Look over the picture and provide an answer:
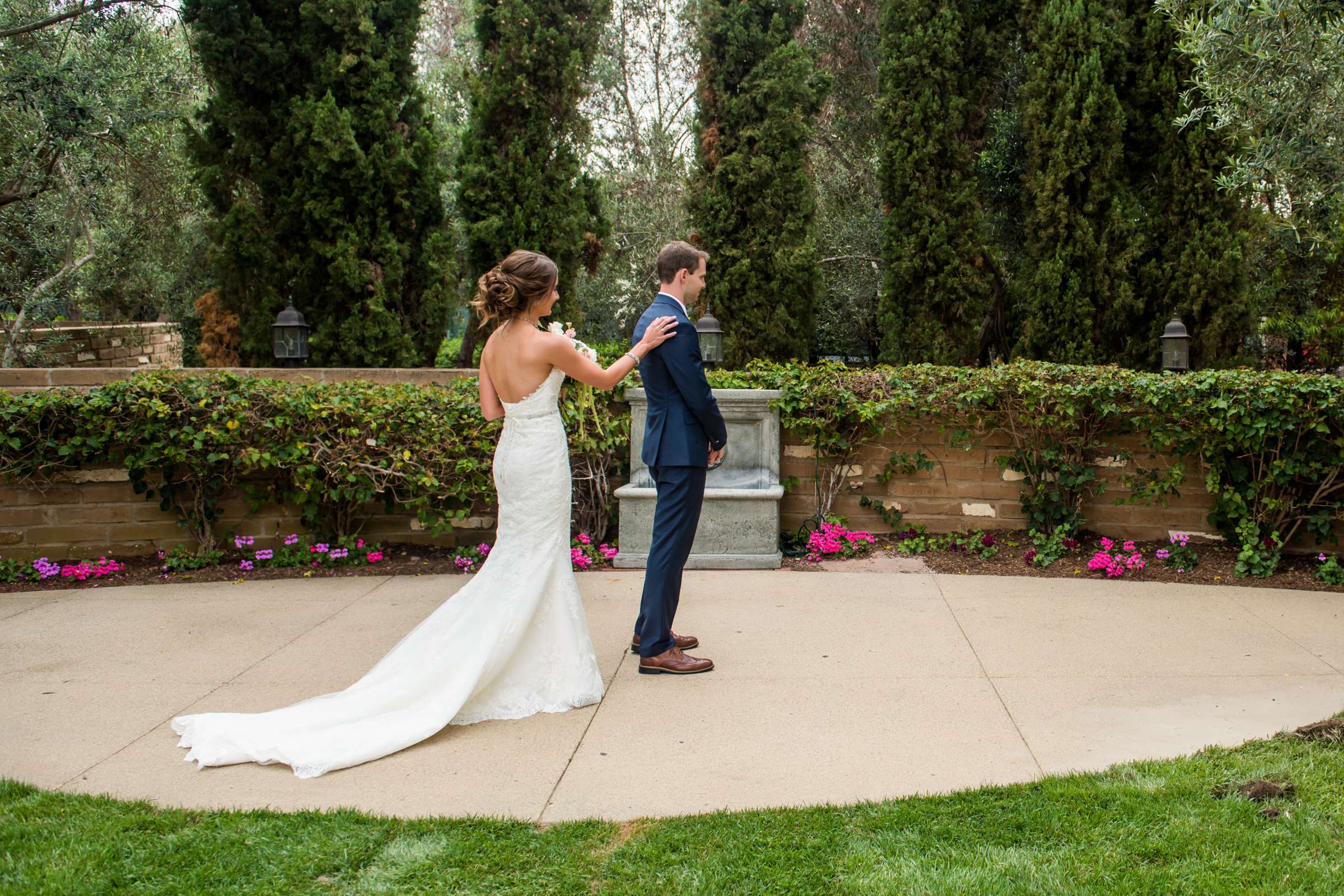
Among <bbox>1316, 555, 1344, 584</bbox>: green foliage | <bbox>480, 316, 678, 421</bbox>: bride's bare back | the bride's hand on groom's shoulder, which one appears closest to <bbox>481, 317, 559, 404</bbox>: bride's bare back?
<bbox>480, 316, 678, 421</bbox>: bride's bare back

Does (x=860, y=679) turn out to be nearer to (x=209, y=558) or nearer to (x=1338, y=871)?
(x=1338, y=871)

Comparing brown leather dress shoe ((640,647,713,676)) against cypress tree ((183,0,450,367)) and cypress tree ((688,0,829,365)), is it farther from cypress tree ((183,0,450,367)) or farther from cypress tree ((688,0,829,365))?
cypress tree ((688,0,829,365))

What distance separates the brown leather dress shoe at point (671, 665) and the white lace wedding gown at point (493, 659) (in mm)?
319

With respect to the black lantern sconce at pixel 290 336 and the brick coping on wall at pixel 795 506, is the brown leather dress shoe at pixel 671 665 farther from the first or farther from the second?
the black lantern sconce at pixel 290 336

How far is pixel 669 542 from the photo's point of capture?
14.0 feet

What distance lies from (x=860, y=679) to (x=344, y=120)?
814 centimetres

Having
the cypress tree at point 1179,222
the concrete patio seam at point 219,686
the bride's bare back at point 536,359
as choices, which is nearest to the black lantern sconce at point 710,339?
the concrete patio seam at point 219,686

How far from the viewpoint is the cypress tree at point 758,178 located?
36.9 feet

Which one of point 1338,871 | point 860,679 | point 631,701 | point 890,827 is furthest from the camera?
point 860,679

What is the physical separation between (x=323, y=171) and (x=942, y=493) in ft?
23.0

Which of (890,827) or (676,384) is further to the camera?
(676,384)

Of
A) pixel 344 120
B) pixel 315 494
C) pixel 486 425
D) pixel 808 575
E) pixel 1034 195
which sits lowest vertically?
pixel 808 575

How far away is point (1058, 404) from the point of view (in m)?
6.37

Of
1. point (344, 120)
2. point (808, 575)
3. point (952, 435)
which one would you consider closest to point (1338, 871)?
point (808, 575)
